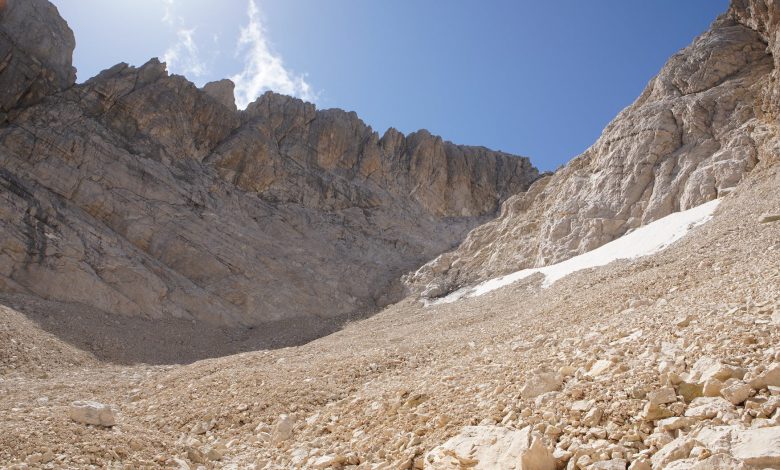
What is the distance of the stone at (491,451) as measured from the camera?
16.3ft

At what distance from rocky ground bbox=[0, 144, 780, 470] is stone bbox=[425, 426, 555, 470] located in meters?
0.02

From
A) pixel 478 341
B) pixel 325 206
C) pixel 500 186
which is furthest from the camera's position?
pixel 500 186

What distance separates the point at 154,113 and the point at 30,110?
26.5 ft

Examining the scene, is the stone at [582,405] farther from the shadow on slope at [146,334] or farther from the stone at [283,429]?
the shadow on slope at [146,334]

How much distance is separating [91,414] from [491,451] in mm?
5865

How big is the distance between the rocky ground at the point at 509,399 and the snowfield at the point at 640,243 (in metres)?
7.35

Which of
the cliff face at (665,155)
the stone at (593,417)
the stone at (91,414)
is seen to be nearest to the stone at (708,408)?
the stone at (593,417)

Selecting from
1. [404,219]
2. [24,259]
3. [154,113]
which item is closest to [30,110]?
[154,113]

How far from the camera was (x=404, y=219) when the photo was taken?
51.2m

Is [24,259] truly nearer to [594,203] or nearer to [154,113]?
[154,113]

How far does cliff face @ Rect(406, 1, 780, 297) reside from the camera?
25.5 meters

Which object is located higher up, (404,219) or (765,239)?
(404,219)

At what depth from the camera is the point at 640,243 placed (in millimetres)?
23297

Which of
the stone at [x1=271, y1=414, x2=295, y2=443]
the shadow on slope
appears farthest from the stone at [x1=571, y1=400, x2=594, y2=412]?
the shadow on slope
